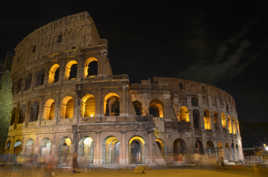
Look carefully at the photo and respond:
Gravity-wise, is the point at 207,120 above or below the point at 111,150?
above

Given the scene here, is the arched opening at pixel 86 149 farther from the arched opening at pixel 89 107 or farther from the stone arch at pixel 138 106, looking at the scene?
the stone arch at pixel 138 106

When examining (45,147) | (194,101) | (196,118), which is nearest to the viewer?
(45,147)

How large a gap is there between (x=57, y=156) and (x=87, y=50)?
11157 mm

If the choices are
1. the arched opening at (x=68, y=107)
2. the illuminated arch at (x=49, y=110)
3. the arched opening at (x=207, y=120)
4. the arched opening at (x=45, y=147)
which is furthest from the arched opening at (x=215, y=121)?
the arched opening at (x=45, y=147)

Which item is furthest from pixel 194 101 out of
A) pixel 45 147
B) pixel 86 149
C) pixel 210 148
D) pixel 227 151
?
pixel 45 147

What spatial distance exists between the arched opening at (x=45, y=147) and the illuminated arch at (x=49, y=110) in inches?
93.2

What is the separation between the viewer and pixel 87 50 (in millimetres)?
22734

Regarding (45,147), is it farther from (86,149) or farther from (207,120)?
(207,120)

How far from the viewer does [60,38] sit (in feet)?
81.3

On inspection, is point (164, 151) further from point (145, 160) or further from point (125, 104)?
point (125, 104)

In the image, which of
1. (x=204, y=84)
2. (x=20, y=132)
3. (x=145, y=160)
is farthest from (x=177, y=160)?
(x=20, y=132)

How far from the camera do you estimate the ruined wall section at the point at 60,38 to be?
23469 mm

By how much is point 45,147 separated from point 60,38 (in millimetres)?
12403

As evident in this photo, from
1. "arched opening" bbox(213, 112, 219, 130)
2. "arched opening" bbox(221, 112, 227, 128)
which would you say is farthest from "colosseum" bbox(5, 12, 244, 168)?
"arched opening" bbox(221, 112, 227, 128)
